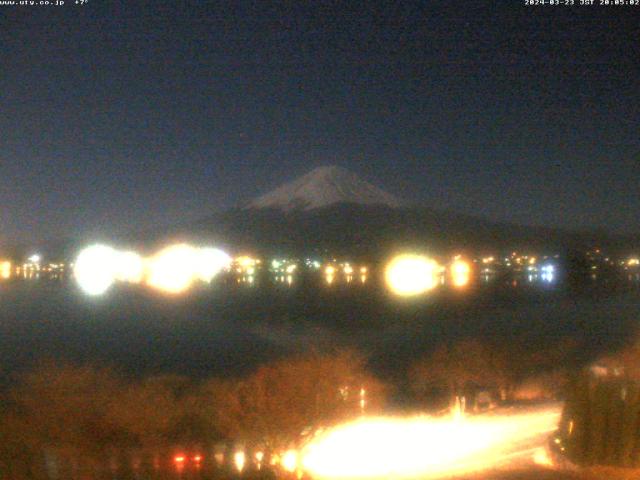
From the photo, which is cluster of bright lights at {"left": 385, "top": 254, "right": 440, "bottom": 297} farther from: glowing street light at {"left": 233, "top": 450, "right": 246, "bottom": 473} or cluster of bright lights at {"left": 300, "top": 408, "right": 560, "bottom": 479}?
glowing street light at {"left": 233, "top": 450, "right": 246, "bottom": 473}

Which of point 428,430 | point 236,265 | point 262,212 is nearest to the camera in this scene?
point 428,430

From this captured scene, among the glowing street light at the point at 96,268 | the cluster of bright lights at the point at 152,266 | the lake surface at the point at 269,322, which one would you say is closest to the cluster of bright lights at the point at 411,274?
the lake surface at the point at 269,322

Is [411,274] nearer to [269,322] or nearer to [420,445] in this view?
[269,322]

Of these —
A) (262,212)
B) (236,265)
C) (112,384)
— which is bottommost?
(112,384)

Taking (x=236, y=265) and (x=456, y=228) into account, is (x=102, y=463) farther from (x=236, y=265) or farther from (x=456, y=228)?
(x=456, y=228)

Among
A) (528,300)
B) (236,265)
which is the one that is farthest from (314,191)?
(528,300)
